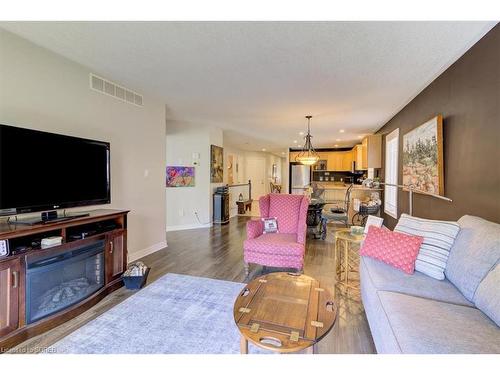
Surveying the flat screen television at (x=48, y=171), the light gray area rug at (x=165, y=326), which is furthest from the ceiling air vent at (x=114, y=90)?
the light gray area rug at (x=165, y=326)

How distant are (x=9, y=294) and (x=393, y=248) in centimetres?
293

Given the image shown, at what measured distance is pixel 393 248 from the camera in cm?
198

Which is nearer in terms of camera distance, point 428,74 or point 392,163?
point 428,74

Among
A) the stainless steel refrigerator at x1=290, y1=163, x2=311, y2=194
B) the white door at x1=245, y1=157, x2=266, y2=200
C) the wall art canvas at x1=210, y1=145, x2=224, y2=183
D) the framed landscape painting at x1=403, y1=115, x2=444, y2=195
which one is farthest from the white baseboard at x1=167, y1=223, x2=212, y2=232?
the stainless steel refrigerator at x1=290, y1=163, x2=311, y2=194

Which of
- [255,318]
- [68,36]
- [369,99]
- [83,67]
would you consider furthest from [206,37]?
[369,99]

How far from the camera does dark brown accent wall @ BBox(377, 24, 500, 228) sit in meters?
1.86

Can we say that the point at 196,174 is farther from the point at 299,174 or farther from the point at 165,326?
the point at 299,174

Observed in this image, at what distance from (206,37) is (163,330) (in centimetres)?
246

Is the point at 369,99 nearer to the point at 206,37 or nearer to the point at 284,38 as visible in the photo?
A: the point at 284,38

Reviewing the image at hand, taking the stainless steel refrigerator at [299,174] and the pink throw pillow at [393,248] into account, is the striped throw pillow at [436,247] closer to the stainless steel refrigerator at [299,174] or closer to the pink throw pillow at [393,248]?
the pink throw pillow at [393,248]

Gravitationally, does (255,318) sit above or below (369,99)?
below

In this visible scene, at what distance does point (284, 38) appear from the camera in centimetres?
207

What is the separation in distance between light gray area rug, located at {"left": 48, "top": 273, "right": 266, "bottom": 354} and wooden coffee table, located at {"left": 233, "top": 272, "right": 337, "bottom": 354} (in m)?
0.45

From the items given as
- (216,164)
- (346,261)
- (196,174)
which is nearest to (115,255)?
(346,261)
